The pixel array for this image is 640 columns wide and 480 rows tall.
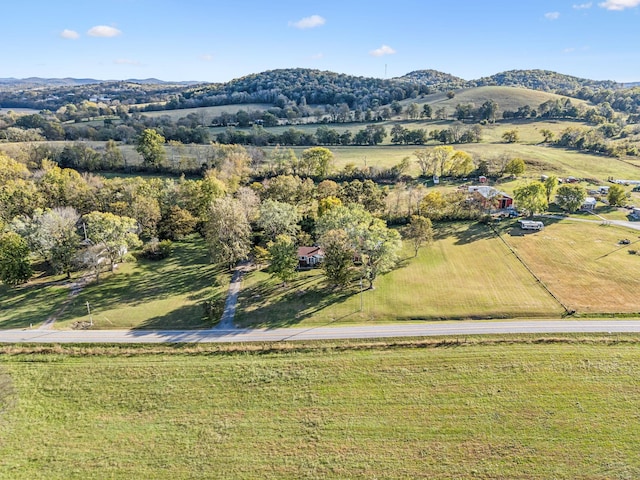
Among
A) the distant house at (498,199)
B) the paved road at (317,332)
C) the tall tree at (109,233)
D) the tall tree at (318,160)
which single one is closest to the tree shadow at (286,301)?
the paved road at (317,332)

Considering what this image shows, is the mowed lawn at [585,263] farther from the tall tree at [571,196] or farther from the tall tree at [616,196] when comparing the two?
the tall tree at [616,196]

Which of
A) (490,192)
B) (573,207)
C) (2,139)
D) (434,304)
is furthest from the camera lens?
(2,139)

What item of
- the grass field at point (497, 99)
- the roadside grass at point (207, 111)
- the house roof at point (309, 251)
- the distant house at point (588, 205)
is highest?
the grass field at point (497, 99)

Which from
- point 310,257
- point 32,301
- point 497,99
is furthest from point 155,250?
point 497,99

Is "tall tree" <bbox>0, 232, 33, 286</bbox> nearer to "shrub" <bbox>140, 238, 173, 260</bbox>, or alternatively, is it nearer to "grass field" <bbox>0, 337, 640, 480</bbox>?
"shrub" <bbox>140, 238, 173, 260</bbox>

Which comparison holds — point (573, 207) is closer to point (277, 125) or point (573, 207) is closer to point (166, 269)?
point (166, 269)

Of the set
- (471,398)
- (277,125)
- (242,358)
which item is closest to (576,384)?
(471,398)

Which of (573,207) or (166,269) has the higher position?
(573,207)
